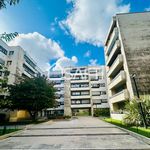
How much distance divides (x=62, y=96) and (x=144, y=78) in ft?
148

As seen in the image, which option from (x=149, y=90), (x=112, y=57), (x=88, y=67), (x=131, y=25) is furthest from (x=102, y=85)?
(x=149, y=90)

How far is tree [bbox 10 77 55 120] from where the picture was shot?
30.9 m

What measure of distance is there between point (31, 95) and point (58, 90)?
119 feet

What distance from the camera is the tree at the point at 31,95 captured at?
101 ft

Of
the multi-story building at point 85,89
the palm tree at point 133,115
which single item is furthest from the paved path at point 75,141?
the multi-story building at point 85,89

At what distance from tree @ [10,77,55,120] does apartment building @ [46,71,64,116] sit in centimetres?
2852

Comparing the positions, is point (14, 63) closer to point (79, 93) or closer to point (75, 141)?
point (79, 93)

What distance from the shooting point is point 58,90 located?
220 ft

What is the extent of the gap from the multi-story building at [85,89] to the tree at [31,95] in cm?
3047

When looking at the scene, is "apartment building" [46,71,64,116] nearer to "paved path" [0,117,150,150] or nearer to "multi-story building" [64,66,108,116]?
Answer: "multi-story building" [64,66,108,116]

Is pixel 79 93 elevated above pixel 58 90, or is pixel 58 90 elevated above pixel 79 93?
pixel 58 90

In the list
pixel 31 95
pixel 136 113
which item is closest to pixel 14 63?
pixel 31 95

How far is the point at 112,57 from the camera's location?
1379 inches

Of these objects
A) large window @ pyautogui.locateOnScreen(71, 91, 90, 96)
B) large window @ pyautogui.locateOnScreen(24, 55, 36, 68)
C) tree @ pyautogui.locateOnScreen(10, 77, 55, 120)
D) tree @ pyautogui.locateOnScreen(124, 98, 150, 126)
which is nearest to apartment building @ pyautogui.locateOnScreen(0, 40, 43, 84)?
large window @ pyautogui.locateOnScreen(24, 55, 36, 68)
